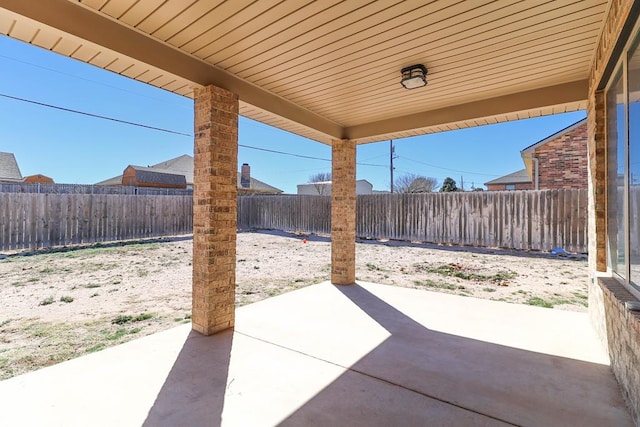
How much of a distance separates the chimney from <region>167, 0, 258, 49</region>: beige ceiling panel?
23.1m

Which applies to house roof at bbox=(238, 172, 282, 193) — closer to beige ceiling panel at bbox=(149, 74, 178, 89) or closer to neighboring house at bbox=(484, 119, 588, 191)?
neighboring house at bbox=(484, 119, 588, 191)

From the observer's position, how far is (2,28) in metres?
2.03

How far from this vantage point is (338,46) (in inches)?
99.5

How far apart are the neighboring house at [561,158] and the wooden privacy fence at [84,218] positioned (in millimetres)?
12793

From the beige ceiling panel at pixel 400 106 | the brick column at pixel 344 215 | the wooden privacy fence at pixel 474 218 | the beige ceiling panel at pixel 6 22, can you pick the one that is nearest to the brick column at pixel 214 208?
the beige ceiling panel at pixel 6 22

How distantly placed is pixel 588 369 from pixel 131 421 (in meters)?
3.23

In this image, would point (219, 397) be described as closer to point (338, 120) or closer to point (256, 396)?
point (256, 396)

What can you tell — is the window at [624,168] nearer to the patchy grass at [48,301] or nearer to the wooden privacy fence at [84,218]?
the patchy grass at [48,301]

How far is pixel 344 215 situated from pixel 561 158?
928cm

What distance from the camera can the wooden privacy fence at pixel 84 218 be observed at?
788cm

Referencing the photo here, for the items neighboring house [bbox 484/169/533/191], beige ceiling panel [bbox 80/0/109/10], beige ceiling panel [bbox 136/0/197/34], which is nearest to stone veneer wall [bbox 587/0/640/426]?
beige ceiling panel [bbox 136/0/197/34]

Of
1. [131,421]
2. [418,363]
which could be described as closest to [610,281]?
[418,363]

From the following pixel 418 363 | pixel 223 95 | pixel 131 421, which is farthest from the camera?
pixel 223 95

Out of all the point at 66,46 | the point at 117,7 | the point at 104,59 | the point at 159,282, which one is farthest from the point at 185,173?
the point at 117,7
